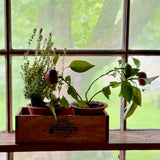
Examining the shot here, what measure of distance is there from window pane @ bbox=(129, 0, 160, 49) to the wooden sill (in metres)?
0.45

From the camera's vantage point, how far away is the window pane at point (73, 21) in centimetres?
144

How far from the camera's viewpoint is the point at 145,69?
151cm

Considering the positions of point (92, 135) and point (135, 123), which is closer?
point (92, 135)

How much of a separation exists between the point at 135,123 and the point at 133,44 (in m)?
0.41

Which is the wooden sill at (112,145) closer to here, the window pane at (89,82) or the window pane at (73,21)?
the window pane at (89,82)

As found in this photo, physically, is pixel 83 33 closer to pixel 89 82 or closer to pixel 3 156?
pixel 89 82

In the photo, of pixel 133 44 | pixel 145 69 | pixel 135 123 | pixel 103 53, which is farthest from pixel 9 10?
pixel 135 123

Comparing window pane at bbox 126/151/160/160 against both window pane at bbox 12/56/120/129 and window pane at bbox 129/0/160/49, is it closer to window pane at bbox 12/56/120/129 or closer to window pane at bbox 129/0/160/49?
window pane at bbox 12/56/120/129

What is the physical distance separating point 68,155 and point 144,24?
781 mm

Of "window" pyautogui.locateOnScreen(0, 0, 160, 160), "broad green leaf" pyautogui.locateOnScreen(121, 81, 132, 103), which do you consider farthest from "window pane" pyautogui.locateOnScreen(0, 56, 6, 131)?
"broad green leaf" pyautogui.locateOnScreen(121, 81, 132, 103)

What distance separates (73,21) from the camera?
146 cm

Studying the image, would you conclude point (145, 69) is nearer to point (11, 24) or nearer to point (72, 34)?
point (72, 34)

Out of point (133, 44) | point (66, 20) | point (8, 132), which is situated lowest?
point (8, 132)

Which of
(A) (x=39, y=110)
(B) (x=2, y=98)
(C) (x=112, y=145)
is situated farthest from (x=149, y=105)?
(B) (x=2, y=98)
